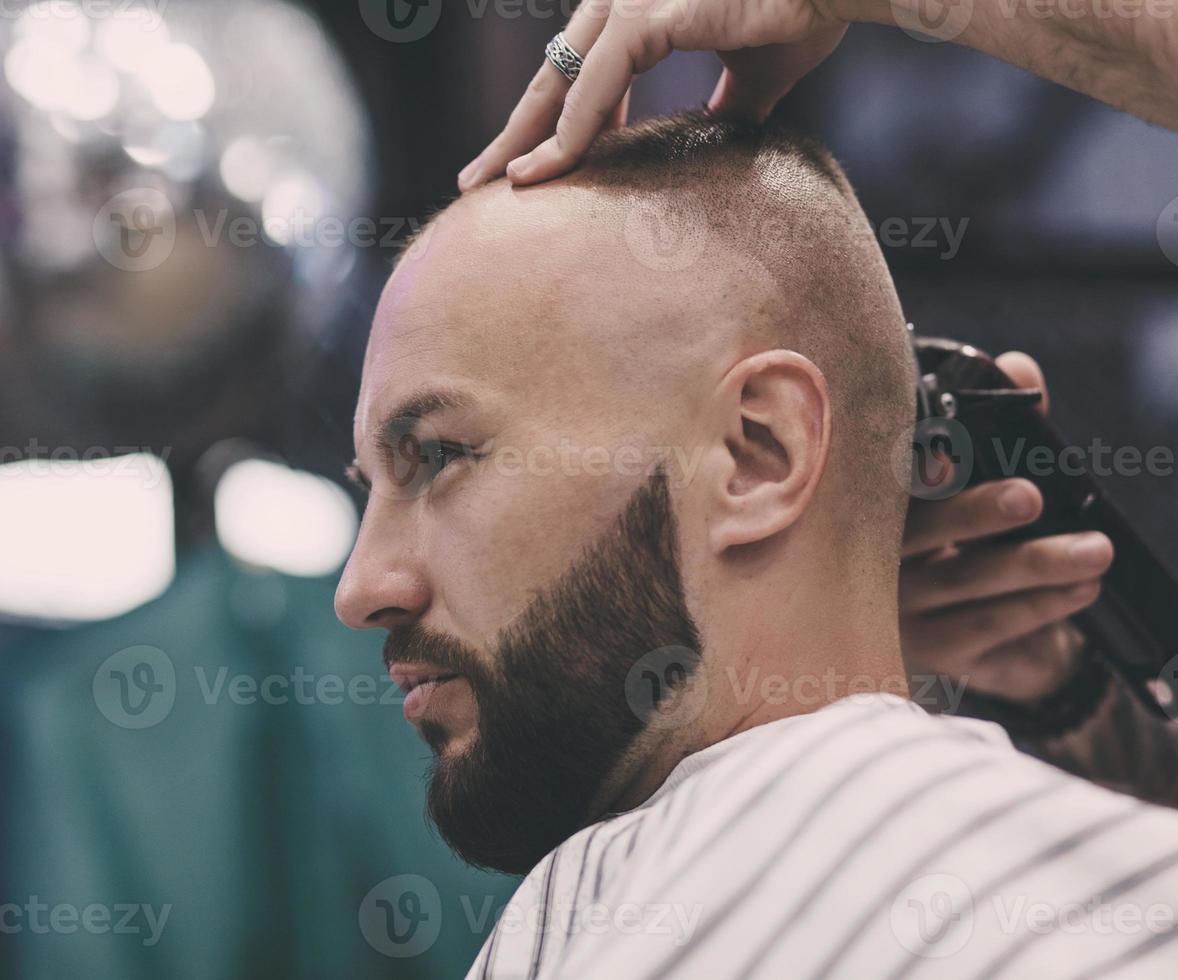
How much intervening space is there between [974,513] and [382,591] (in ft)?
2.84

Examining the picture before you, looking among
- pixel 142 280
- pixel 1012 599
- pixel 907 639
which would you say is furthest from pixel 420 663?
pixel 142 280

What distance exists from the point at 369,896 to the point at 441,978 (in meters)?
0.22

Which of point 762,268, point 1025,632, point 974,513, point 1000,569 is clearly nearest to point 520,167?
point 762,268

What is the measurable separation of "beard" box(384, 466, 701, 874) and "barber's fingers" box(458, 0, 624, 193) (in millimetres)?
485

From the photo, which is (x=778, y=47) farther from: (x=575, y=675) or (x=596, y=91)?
(x=575, y=675)

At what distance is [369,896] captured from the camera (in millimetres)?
2307

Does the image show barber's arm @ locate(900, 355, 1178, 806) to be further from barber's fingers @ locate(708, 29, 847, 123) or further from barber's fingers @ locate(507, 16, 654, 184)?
barber's fingers @ locate(507, 16, 654, 184)

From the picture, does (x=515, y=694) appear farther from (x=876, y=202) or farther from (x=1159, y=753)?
(x=876, y=202)

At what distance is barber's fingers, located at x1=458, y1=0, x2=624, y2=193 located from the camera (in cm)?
137

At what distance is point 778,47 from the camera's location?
1358 millimetres

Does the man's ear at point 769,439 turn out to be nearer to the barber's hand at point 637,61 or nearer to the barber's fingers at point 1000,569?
the barber's hand at point 637,61

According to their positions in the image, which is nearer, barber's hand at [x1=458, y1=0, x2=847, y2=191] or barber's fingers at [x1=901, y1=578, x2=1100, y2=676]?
barber's hand at [x1=458, y1=0, x2=847, y2=191]

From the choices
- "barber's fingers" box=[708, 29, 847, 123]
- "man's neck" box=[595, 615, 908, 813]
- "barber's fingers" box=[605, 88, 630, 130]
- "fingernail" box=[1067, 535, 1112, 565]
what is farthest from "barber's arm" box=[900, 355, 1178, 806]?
"barber's fingers" box=[605, 88, 630, 130]

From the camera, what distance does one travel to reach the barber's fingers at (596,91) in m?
1.28
